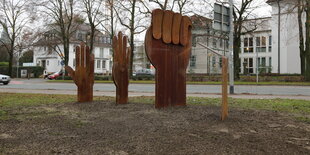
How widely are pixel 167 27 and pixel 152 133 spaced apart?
3.89 m

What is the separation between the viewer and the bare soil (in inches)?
152

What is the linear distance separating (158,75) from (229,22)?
23.6ft

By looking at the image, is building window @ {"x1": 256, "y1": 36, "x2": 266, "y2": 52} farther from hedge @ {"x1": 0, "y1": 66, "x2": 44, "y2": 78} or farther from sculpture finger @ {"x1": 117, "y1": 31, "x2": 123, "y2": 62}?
sculpture finger @ {"x1": 117, "y1": 31, "x2": 123, "y2": 62}

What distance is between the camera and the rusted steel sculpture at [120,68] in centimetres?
843

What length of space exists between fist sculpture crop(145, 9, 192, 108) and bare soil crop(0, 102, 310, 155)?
0.97 meters

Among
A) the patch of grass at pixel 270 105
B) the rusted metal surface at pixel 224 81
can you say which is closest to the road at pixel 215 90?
the patch of grass at pixel 270 105

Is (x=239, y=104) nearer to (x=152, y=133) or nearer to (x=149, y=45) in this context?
(x=149, y=45)

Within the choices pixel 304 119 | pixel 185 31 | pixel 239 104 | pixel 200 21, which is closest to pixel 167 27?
pixel 185 31

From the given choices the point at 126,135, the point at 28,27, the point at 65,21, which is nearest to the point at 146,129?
the point at 126,135

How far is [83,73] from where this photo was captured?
9250 mm

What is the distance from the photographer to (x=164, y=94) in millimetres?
7586

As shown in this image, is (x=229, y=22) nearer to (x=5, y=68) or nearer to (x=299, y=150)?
(x=299, y=150)

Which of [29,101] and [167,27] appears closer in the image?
[167,27]

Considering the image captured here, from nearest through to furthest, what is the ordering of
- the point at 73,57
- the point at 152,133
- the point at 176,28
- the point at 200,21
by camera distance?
the point at 152,133 < the point at 176,28 < the point at 200,21 < the point at 73,57
